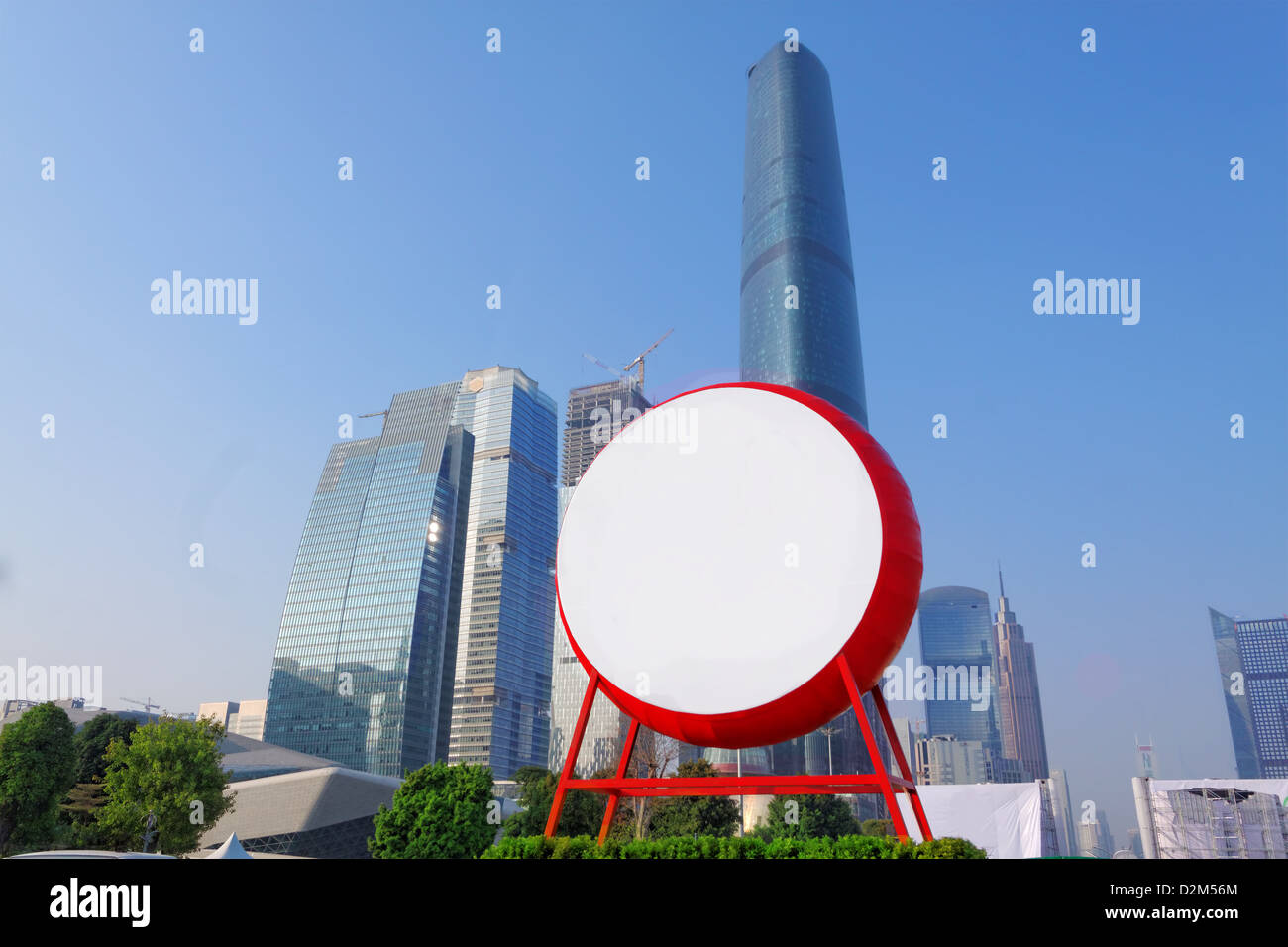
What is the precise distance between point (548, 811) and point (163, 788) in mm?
25651

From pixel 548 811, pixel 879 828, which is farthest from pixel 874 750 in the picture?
pixel 879 828

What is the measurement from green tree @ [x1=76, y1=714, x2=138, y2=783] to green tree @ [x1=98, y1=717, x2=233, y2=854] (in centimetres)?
2129

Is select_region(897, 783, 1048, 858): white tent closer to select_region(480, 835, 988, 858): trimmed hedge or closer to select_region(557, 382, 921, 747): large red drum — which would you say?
select_region(480, 835, 988, 858): trimmed hedge

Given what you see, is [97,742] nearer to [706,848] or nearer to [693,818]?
[693,818]

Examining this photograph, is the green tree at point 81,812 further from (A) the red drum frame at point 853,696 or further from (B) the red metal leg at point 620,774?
(A) the red drum frame at point 853,696

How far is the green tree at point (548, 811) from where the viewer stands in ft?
180

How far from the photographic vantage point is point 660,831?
2272 inches

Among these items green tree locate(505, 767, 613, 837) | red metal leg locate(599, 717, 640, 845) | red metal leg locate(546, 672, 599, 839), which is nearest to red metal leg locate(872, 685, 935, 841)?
red metal leg locate(599, 717, 640, 845)

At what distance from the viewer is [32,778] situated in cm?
4338

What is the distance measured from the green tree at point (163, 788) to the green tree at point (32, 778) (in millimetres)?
2784

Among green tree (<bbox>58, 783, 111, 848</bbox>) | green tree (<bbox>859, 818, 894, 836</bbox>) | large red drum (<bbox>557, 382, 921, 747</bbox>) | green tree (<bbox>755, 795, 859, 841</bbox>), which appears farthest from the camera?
green tree (<bbox>859, 818, 894, 836</bbox>)

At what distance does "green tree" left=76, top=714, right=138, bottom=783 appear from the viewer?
208 ft

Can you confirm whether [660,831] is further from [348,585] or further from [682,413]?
[348,585]

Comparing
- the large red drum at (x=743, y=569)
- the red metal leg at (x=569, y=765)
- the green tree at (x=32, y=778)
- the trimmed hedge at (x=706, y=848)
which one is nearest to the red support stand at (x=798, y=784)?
the red metal leg at (x=569, y=765)
